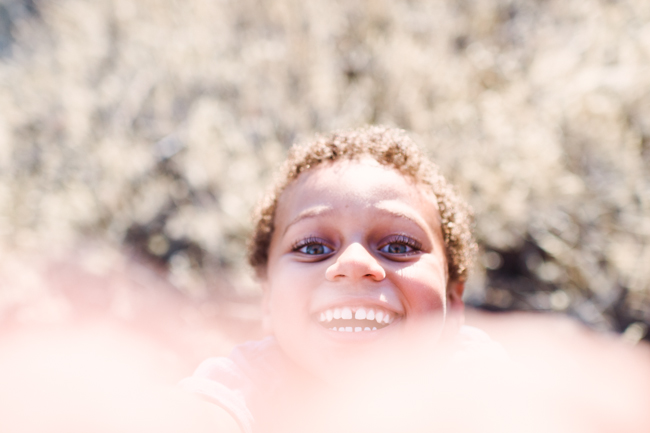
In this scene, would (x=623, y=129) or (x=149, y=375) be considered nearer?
(x=149, y=375)

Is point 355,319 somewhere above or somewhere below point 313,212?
below

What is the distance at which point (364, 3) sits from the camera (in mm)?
2785

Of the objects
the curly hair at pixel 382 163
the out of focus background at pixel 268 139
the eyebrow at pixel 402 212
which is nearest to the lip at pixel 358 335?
the eyebrow at pixel 402 212

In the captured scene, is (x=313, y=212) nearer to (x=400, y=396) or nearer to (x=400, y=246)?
(x=400, y=246)

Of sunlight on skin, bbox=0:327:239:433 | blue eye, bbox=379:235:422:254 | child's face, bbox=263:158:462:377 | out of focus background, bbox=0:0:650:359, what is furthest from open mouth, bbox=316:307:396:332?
out of focus background, bbox=0:0:650:359

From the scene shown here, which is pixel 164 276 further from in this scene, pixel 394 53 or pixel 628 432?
pixel 628 432

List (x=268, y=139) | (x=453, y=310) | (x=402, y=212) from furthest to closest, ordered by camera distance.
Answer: (x=268, y=139) → (x=453, y=310) → (x=402, y=212)

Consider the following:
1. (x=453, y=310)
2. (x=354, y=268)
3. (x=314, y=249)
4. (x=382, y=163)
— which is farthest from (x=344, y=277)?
(x=453, y=310)

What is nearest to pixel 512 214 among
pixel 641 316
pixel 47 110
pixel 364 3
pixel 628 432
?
pixel 641 316

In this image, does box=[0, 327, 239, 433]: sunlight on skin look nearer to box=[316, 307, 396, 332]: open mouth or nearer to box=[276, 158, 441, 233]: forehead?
box=[316, 307, 396, 332]: open mouth

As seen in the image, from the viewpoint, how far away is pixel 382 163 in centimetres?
113

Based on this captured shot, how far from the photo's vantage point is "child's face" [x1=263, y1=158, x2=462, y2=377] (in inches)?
37.8

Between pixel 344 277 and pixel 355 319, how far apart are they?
0.10 meters

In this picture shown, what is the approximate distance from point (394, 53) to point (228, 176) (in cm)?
114
